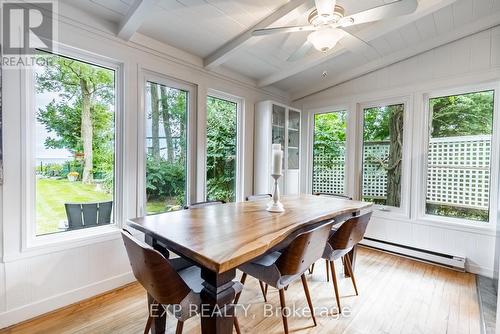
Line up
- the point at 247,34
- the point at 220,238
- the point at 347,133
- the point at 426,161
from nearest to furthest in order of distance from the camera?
the point at 220,238 → the point at 247,34 → the point at 426,161 → the point at 347,133

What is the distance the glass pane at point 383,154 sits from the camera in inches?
131

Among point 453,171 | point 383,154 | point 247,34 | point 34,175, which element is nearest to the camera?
point 34,175

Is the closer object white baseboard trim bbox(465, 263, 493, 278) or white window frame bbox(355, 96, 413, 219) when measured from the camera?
white baseboard trim bbox(465, 263, 493, 278)

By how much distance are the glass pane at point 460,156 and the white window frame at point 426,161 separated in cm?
5

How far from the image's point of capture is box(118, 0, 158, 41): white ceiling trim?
5.78 ft

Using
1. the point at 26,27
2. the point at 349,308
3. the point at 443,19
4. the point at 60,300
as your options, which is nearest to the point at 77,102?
the point at 26,27

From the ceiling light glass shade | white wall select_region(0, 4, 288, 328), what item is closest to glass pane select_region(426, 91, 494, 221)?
the ceiling light glass shade

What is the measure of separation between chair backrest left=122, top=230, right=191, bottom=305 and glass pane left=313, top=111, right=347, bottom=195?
3266 millimetres

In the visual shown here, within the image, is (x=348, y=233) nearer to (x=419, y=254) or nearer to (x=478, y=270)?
(x=419, y=254)

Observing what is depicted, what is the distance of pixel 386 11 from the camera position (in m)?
1.49

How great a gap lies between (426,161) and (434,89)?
0.88m

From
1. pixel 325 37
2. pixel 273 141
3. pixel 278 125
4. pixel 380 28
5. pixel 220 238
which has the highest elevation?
pixel 380 28

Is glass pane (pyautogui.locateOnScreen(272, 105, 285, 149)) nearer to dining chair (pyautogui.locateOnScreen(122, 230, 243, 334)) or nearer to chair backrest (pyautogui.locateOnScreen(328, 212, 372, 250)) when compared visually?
chair backrest (pyautogui.locateOnScreen(328, 212, 372, 250))

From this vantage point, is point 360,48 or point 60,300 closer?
point 60,300
